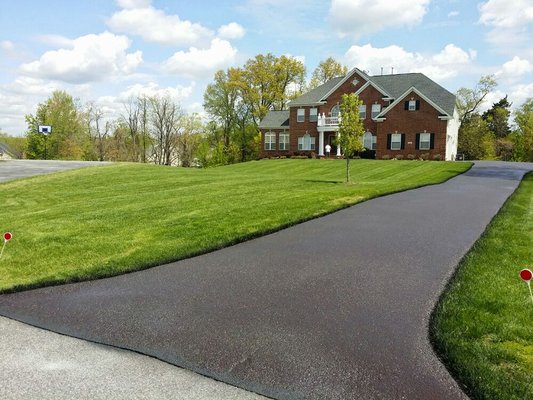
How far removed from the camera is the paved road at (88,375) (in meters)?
3.79

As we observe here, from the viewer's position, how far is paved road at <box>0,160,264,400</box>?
12.4 ft

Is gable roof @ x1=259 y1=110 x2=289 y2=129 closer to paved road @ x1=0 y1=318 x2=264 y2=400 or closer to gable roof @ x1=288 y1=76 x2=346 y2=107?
gable roof @ x1=288 y1=76 x2=346 y2=107

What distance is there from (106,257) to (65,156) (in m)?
60.7

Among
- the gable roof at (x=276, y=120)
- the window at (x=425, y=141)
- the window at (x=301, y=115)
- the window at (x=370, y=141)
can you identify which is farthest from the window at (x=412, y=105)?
the gable roof at (x=276, y=120)

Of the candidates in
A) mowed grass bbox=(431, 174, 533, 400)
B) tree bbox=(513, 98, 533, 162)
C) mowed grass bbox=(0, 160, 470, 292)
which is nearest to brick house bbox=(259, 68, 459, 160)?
mowed grass bbox=(0, 160, 470, 292)

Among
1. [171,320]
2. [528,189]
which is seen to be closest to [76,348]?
[171,320]

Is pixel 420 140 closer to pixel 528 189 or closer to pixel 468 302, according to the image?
pixel 528 189

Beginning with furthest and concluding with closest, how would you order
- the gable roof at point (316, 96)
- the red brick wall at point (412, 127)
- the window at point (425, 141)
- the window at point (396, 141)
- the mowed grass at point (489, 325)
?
the gable roof at point (316, 96) < the window at point (396, 141) < the window at point (425, 141) < the red brick wall at point (412, 127) < the mowed grass at point (489, 325)

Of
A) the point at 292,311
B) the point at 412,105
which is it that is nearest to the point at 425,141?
the point at 412,105

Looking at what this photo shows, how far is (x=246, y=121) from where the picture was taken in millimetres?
66125

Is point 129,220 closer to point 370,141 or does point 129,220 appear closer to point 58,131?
point 370,141

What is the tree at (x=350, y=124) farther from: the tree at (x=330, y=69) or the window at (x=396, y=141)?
the tree at (x=330, y=69)

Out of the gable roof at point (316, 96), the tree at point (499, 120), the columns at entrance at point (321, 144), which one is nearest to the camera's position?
the columns at entrance at point (321, 144)

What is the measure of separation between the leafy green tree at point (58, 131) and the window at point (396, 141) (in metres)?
46.5
